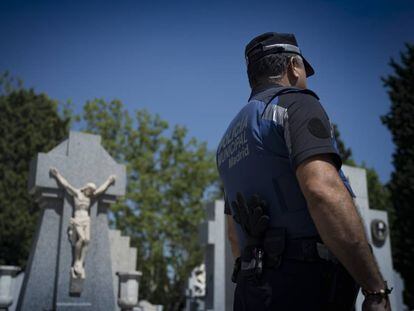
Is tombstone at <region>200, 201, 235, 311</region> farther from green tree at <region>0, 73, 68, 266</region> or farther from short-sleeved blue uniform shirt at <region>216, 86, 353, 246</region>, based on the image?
green tree at <region>0, 73, 68, 266</region>

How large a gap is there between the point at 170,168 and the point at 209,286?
1550cm

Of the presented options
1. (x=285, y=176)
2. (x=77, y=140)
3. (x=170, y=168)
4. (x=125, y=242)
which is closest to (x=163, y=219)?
(x=170, y=168)

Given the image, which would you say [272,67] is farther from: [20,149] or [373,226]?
[20,149]

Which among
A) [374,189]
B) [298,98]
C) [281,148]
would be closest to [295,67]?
[298,98]

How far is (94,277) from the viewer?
9227 mm

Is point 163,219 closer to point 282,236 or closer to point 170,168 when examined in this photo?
point 170,168

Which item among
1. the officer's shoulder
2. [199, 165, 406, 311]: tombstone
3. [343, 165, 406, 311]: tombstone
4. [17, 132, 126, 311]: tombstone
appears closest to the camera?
the officer's shoulder

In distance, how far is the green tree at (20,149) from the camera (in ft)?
74.7

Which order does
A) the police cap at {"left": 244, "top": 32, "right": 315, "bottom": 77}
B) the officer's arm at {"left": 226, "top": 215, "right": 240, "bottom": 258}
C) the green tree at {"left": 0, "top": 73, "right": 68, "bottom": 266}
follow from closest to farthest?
the police cap at {"left": 244, "top": 32, "right": 315, "bottom": 77}, the officer's arm at {"left": 226, "top": 215, "right": 240, "bottom": 258}, the green tree at {"left": 0, "top": 73, "right": 68, "bottom": 266}

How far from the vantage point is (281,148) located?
193cm

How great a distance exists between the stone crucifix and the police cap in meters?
7.54

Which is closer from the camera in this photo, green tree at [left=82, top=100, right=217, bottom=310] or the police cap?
the police cap

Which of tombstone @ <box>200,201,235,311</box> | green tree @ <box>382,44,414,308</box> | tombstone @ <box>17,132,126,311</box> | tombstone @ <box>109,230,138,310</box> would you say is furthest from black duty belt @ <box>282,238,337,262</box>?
green tree @ <box>382,44,414,308</box>

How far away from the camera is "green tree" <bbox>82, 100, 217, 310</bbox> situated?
2659 centimetres
